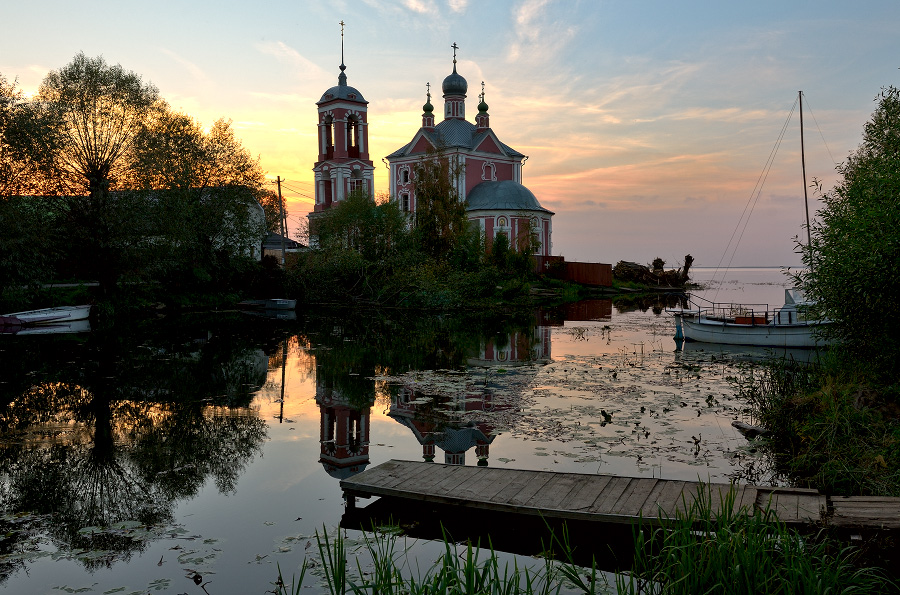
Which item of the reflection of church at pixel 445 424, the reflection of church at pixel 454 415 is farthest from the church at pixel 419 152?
the reflection of church at pixel 445 424

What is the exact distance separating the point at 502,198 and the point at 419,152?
9740mm

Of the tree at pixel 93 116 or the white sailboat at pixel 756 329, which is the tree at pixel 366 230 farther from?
the white sailboat at pixel 756 329

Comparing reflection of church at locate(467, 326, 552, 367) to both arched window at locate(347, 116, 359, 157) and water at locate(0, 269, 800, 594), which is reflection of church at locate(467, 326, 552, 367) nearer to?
water at locate(0, 269, 800, 594)

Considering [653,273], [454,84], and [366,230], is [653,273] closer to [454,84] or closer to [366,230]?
[454,84]

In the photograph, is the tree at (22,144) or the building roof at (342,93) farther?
the building roof at (342,93)

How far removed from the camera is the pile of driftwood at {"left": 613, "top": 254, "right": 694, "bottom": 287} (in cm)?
6762

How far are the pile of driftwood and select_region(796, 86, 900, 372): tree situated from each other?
181 feet

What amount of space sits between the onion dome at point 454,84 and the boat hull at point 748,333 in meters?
43.3

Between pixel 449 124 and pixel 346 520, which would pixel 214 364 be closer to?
pixel 346 520

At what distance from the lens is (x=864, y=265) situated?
416 inches

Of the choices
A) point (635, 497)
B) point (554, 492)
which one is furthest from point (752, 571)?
point (554, 492)

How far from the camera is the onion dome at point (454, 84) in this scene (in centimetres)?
6200

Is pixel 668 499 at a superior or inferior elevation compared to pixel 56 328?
inferior

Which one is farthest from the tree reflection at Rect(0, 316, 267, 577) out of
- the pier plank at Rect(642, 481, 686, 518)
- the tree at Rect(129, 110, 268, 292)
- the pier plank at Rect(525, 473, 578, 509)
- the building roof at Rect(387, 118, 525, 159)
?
the building roof at Rect(387, 118, 525, 159)
